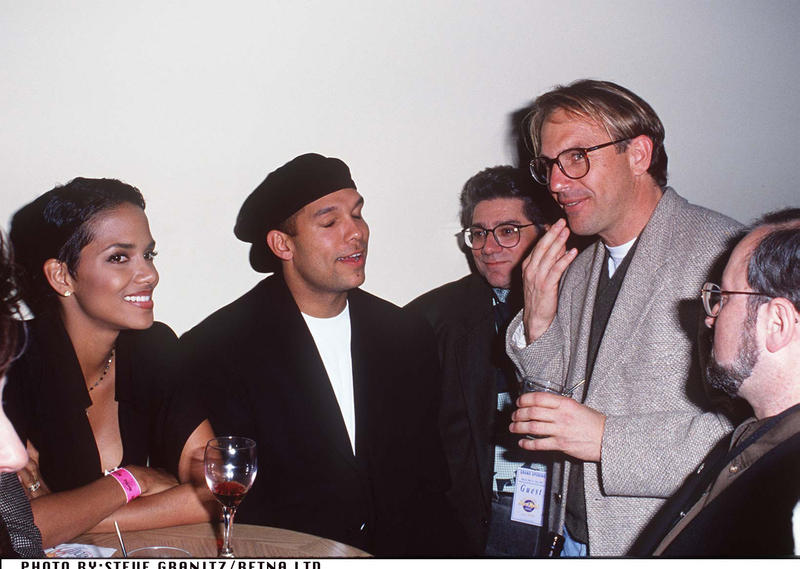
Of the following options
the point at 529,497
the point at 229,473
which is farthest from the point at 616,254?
the point at 229,473

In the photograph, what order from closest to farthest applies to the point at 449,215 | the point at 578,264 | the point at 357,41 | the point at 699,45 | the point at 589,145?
the point at 589,145 → the point at 578,264 → the point at 357,41 → the point at 449,215 → the point at 699,45

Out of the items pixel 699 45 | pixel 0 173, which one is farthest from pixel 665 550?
pixel 699 45

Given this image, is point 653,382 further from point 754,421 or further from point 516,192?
point 516,192

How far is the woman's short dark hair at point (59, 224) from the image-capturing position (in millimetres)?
2229

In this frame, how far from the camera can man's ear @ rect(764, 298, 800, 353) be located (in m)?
1.47

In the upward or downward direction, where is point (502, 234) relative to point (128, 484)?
upward

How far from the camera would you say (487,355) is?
9.44 feet

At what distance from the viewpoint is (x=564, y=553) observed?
7.71ft

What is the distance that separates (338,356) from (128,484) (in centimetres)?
93

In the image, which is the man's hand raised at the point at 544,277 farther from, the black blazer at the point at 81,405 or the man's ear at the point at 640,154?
the black blazer at the point at 81,405

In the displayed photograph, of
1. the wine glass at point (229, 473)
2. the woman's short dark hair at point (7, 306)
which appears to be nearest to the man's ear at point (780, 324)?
the wine glass at point (229, 473)

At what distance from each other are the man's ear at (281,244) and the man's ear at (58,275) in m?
0.74

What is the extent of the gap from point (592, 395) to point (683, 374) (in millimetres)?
299

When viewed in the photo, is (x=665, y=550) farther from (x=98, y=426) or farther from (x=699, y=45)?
(x=699, y=45)
